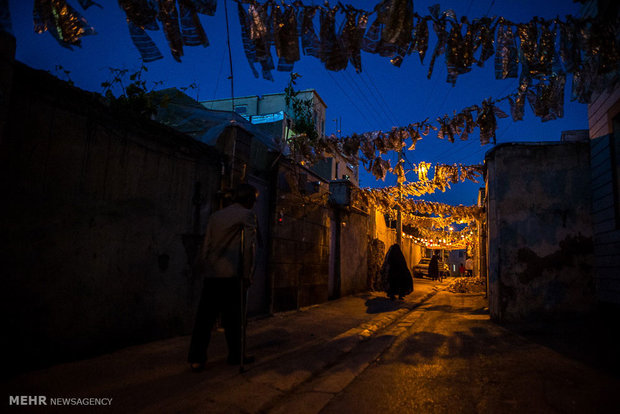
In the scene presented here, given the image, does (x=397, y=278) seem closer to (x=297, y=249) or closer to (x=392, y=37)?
(x=297, y=249)

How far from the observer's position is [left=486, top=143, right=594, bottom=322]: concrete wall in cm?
657

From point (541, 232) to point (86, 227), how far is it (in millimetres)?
8021

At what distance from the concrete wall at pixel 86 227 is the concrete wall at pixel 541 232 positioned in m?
6.32

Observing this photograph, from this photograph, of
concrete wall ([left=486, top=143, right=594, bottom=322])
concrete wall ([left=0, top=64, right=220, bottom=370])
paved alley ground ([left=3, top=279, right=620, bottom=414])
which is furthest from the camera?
concrete wall ([left=486, top=143, right=594, bottom=322])

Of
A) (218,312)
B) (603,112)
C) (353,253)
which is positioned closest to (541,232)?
(603,112)

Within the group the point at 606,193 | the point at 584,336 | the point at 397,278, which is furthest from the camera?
the point at 397,278

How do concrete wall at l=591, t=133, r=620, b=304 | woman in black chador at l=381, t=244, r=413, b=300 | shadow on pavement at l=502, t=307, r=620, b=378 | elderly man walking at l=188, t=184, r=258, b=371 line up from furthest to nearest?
woman in black chador at l=381, t=244, r=413, b=300
concrete wall at l=591, t=133, r=620, b=304
shadow on pavement at l=502, t=307, r=620, b=378
elderly man walking at l=188, t=184, r=258, b=371

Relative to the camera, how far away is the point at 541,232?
6.88m

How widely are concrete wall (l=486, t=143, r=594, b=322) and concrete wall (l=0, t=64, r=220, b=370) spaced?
20.8ft

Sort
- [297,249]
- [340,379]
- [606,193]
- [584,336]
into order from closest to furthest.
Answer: [340,379]
[584,336]
[606,193]
[297,249]

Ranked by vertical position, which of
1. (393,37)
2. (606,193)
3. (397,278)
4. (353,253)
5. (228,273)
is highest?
(393,37)

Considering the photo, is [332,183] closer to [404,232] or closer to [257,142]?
[257,142]

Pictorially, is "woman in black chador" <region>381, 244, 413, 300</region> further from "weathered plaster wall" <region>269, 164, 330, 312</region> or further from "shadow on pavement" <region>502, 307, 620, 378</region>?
"shadow on pavement" <region>502, 307, 620, 378</region>

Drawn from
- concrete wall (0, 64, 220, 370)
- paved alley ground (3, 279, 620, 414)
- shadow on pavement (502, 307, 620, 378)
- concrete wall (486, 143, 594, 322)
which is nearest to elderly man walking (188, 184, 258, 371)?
paved alley ground (3, 279, 620, 414)
